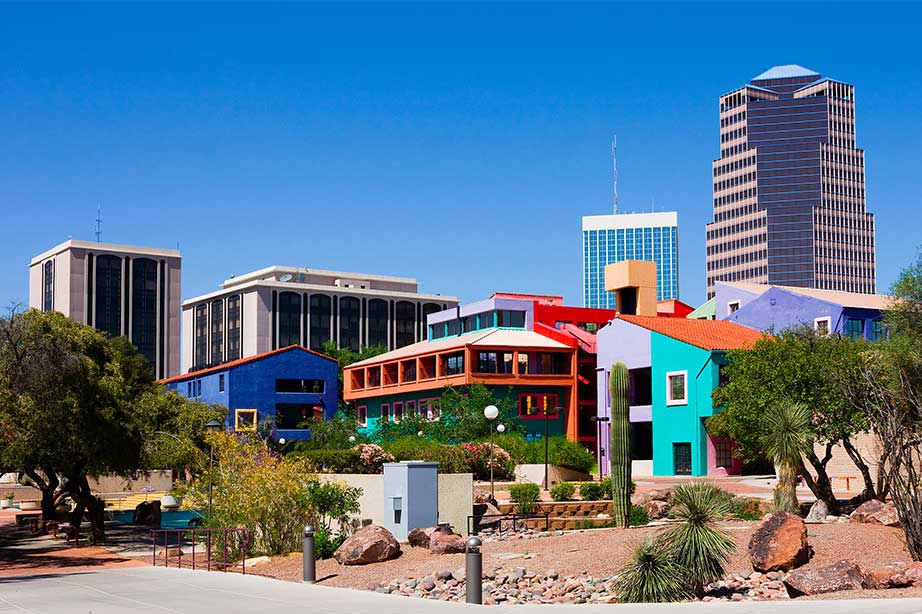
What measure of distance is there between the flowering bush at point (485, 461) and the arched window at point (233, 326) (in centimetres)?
12583

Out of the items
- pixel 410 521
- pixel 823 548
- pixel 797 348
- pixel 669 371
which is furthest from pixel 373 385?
pixel 823 548

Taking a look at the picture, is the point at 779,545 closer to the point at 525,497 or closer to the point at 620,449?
the point at 620,449

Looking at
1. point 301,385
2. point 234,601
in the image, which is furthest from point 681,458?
point 234,601

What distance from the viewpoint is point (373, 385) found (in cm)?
9150

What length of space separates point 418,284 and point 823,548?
178 metres

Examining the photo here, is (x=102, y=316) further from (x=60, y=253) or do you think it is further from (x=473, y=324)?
(x=473, y=324)

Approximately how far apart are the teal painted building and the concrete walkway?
134 feet

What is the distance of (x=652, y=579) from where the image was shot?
16.9 m

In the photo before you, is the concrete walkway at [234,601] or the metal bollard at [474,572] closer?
the concrete walkway at [234,601]

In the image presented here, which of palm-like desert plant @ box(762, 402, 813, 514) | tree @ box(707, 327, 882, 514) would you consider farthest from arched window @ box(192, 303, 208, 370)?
palm-like desert plant @ box(762, 402, 813, 514)

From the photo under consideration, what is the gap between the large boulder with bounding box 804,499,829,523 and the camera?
27.7m

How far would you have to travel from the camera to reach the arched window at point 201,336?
18025 cm

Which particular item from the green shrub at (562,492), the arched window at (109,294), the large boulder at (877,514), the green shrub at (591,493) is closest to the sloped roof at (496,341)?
the green shrub at (591,493)

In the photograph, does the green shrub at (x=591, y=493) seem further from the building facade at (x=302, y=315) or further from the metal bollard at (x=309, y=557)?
the building facade at (x=302, y=315)
